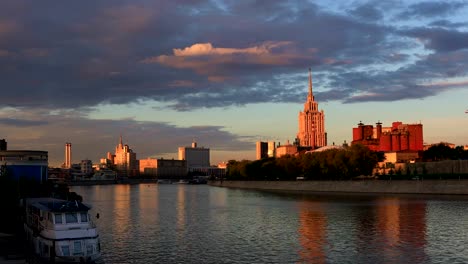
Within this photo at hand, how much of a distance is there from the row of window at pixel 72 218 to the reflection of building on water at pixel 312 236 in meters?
19.7

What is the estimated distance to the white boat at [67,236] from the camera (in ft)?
161

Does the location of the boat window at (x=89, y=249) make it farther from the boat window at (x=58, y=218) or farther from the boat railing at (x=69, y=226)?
the boat window at (x=58, y=218)

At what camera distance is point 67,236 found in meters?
49.6

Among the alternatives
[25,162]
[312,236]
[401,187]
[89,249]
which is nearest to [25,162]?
[25,162]

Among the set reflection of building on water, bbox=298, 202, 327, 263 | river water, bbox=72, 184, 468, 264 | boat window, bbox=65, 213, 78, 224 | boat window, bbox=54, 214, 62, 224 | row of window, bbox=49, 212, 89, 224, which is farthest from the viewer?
reflection of building on water, bbox=298, 202, 327, 263

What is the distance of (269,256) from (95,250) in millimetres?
16104

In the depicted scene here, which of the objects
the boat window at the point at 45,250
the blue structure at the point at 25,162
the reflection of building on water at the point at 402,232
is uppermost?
the blue structure at the point at 25,162

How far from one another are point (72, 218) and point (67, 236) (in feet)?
6.20

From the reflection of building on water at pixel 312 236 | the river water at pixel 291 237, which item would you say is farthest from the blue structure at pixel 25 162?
the reflection of building on water at pixel 312 236

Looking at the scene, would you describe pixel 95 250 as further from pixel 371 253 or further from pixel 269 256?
pixel 371 253

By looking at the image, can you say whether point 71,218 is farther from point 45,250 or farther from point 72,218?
point 45,250

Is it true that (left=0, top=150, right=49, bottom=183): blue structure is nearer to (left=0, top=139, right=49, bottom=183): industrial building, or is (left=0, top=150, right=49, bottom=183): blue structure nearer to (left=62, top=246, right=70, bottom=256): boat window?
(left=0, top=139, right=49, bottom=183): industrial building

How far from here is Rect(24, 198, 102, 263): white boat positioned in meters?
49.0

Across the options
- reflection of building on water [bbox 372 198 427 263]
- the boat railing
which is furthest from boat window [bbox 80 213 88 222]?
reflection of building on water [bbox 372 198 427 263]
